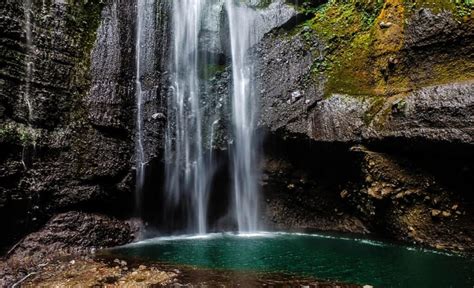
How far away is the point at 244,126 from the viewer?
9.98 meters

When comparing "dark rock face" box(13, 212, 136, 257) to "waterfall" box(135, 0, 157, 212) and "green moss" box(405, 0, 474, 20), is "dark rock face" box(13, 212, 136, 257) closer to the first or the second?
"waterfall" box(135, 0, 157, 212)

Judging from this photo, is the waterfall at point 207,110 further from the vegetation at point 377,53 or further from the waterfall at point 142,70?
the vegetation at point 377,53

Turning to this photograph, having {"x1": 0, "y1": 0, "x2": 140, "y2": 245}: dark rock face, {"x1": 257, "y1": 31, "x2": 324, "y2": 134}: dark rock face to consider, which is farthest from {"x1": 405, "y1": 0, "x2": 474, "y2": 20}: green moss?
{"x1": 0, "y1": 0, "x2": 140, "y2": 245}: dark rock face

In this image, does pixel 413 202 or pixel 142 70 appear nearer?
pixel 413 202

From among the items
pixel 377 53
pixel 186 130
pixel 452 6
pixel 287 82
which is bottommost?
pixel 186 130

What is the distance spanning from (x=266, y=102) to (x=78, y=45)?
4.86 m

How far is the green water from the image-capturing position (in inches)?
219

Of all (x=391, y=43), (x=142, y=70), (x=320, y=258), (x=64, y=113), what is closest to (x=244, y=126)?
(x=142, y=70)

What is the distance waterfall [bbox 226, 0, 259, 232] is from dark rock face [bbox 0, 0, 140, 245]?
113 inches

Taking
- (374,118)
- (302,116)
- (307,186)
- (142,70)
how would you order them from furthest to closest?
1. (307,186)
2. (142,70)
3. (302,116)
4. (374,118)

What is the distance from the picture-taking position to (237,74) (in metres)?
10.3

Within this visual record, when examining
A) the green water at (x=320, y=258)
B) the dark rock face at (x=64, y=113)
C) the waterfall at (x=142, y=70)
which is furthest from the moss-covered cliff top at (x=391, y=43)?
the dark rock face at (x=64, y=113)

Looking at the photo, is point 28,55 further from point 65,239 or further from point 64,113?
point 65,239

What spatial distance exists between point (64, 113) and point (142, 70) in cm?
236
